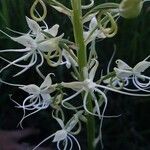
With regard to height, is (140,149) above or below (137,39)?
below

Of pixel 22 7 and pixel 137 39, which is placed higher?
pixel 22 7

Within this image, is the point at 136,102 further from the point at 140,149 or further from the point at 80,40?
the point at 80,40

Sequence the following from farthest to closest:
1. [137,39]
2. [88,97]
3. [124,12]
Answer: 1. [137,39]
2. [88,97]
3. [124,12]

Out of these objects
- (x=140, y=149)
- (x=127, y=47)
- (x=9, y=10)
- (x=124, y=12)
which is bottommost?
(x=140, y=149)

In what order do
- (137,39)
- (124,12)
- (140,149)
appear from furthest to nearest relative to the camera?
(137,39) < (140,149) < (124,12)

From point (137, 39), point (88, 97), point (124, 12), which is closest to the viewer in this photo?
point (124, 12)

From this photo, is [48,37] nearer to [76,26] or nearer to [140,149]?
[76,26]

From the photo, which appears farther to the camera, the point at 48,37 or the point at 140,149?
the point at 140,149

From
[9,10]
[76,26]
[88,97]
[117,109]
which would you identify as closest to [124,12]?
[76,26]

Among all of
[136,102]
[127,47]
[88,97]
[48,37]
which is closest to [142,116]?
[136,102]
